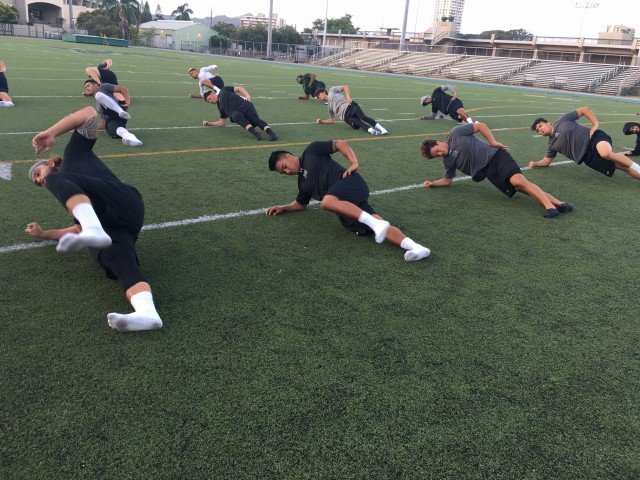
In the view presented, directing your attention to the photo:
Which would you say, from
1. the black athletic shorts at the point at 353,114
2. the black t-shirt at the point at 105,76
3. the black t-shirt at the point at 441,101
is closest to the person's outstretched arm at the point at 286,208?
the black athletic shorts at the point at 353,114

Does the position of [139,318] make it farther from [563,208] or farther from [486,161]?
[563,208]

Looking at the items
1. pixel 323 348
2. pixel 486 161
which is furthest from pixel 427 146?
pixel 323 348

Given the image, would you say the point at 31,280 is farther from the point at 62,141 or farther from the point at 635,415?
the point at 62,141

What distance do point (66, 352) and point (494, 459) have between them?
2.42 m

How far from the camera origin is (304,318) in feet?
11.0

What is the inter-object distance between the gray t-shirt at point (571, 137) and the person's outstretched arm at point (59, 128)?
668 cm

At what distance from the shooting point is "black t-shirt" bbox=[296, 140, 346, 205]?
15.4 feet

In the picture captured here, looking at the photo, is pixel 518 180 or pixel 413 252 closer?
pixel 413 252

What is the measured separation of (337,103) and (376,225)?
744cm

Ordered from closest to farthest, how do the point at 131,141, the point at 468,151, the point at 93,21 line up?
1. the point at 468,151
2. the point at 131,141
3. the point at 93,21

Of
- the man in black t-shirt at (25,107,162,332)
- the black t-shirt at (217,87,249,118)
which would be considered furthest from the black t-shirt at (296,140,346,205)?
the black t-shirt at (217,87,249,118)

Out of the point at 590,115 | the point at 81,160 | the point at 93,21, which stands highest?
the point at 93,21

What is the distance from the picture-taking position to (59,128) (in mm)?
3393

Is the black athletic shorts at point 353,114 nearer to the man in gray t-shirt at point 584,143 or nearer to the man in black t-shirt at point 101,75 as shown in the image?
the man in gray t-shirt at point 584,143
